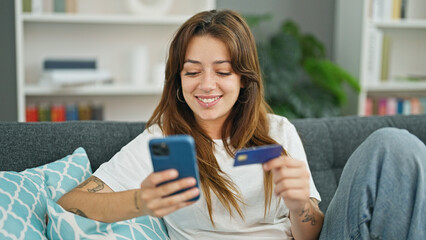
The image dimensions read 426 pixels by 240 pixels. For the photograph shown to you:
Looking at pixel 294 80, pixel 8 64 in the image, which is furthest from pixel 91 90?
pixel 294 80

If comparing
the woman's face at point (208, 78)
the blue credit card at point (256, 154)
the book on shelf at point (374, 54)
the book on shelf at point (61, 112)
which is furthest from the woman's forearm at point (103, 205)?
the book on shelf at point (374, 54)

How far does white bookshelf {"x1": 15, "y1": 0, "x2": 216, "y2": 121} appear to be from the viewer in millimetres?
3049

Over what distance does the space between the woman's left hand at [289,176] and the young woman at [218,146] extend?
0.15 m

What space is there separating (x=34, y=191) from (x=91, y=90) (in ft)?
5.77

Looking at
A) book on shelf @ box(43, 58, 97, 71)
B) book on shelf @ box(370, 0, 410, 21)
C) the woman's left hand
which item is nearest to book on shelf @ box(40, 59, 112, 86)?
book on shelf @ box(43, 58, 97, 71)

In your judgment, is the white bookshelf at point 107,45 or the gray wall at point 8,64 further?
the white bookshelf at point 107,45

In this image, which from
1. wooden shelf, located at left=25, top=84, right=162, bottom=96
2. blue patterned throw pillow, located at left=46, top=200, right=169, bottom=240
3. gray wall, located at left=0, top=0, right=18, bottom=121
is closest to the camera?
blue patterned throw pillow, located at left=46, top=200, right=169, bottom=240

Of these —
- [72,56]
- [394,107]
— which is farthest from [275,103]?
[72,56]

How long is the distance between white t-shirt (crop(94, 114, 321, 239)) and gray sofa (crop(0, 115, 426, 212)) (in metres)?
0.21

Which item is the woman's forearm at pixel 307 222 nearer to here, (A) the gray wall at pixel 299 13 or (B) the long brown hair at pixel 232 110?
(B) the long brown hair at pixel 232 110

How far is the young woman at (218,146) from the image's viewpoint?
137cm

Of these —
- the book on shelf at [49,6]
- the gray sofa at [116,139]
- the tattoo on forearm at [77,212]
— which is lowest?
the tattoo on forearm at [77,212]

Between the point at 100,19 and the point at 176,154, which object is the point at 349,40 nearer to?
the point at 100,19

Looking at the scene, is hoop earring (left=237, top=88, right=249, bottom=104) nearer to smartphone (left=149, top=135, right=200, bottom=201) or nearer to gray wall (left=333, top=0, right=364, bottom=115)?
smartphone (left=149, top=135, right=200, bottom=201)
